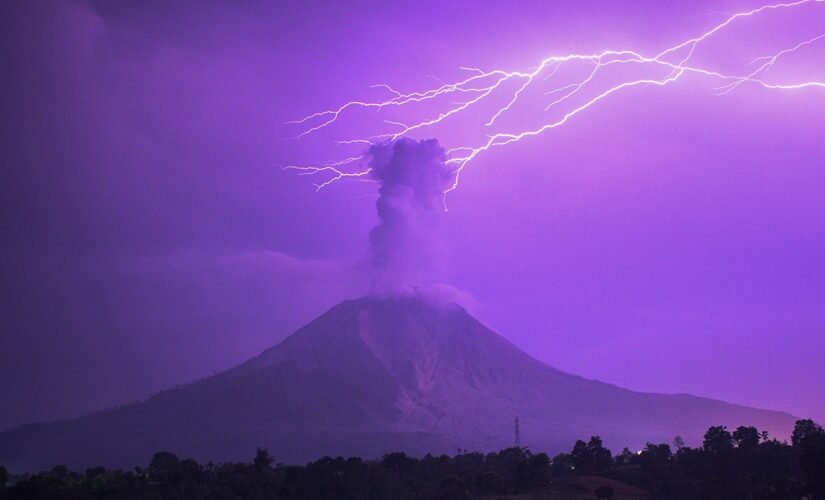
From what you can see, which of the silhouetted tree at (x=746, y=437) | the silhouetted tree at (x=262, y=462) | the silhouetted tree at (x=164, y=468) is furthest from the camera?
the silhouetted tree at (x=746, y=437)

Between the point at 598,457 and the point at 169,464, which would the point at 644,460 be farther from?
the point at 169,464

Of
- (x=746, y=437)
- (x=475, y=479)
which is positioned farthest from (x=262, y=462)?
(x=746, y=437)

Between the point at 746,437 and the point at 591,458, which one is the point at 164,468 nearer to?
the point at 591,458

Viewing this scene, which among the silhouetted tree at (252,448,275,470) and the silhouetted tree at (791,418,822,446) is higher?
the silhouetted tree at (791,418,822,446)

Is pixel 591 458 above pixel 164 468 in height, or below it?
above

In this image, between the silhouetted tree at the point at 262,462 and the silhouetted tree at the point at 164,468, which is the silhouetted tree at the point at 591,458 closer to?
the silhouetted tree at the point at 262,462

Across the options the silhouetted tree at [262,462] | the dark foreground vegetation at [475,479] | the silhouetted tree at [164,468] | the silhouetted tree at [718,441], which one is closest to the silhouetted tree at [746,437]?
the dark foreground vegetation at [475,479]

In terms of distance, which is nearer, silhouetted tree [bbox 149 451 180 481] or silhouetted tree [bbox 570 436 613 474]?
silhouetted tree [bbox 149 451 180 481]

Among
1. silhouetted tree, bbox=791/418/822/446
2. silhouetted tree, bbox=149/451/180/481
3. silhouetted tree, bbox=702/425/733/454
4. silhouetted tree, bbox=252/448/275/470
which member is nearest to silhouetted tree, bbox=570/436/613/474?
silhouetted tree, bbox=702/425/733/454

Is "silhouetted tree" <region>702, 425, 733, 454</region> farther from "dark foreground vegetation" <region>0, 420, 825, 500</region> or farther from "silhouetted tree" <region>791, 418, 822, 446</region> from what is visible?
"silhouetted tree" <region>791, 418, 822, 446</region>
